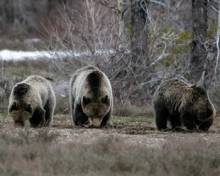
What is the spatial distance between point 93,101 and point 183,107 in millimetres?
1739

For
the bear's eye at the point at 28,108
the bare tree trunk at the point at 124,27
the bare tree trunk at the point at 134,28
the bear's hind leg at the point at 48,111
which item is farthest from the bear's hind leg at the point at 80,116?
the bare tree trunk at the point at 134,28

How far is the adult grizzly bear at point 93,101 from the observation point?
16.0 metres

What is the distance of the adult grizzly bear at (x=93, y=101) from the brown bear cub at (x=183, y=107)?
0.96 metres

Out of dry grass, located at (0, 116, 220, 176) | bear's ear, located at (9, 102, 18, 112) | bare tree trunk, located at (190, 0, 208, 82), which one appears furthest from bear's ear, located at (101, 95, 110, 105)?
bare tree trunk, located at (190, 0, 208, 82)

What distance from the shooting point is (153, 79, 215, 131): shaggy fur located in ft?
50.5

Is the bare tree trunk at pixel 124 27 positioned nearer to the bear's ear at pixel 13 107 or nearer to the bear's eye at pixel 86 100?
the bear's eye at pixel 86 100

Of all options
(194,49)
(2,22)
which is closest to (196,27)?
(194,49)

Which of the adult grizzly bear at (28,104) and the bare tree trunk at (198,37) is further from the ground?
the bare tree trunk at (198,37)

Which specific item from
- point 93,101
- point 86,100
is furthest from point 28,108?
point 93,101

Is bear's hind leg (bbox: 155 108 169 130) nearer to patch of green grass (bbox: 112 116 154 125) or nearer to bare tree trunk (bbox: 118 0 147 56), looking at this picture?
patch of green grass (bbox: 112 116 154 125)

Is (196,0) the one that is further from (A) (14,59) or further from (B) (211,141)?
(A) (14,59)

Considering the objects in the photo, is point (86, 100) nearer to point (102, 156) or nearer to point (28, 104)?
point (28, 104)

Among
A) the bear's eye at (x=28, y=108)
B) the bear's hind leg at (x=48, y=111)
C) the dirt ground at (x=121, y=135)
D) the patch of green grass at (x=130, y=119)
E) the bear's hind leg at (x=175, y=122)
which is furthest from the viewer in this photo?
the patch of green grass at (x=130, y=119)

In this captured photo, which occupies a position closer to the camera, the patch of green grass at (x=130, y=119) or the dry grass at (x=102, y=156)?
the dry grass at (x=102, y=156)
